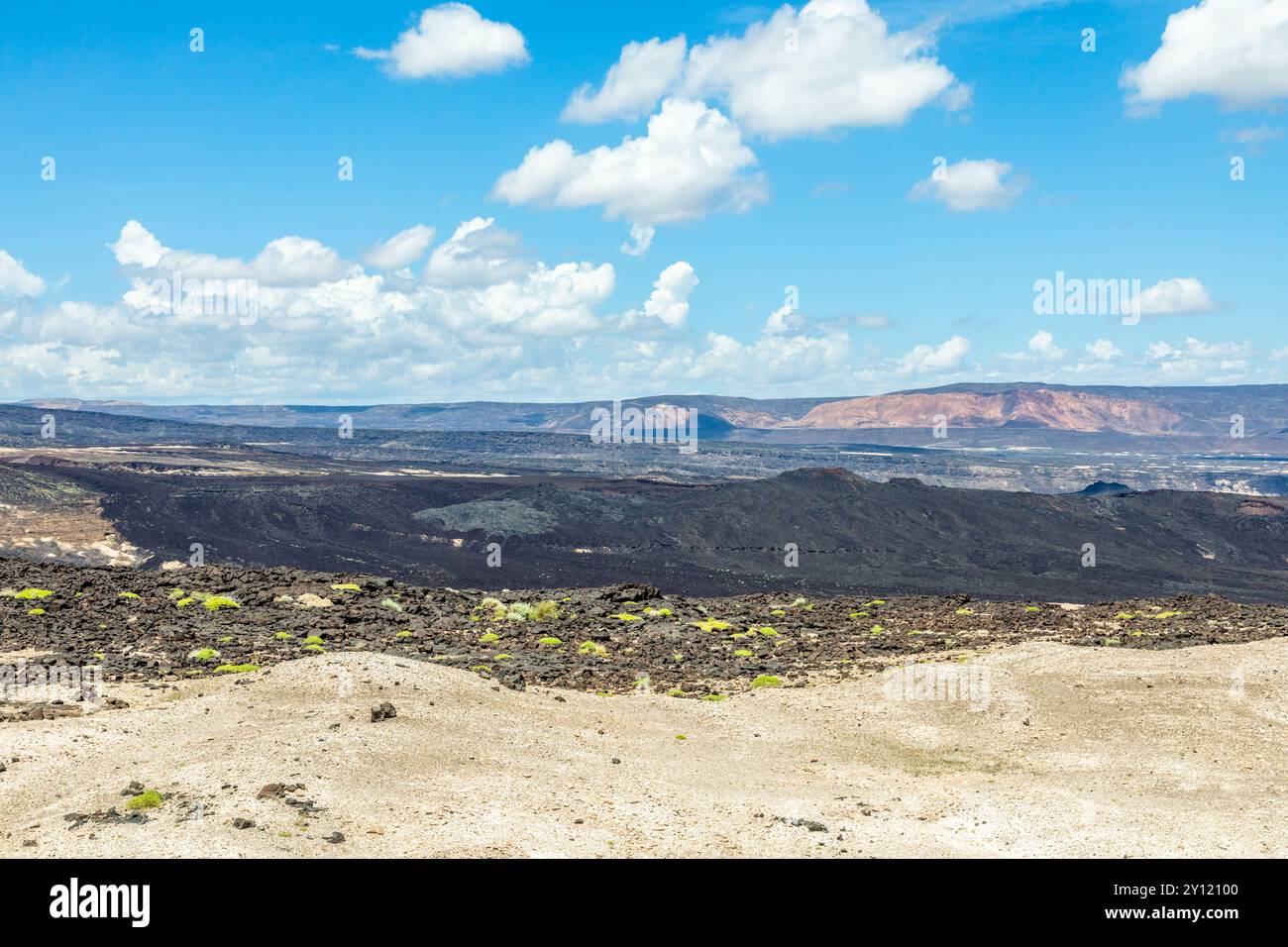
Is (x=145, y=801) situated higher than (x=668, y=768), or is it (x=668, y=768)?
(x=145, y=801)

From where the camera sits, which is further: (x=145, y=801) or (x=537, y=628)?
(x=537, y=628)

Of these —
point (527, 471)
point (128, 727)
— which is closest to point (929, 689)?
point (128, 727)

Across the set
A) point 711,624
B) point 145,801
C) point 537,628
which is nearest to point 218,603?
point 537,628

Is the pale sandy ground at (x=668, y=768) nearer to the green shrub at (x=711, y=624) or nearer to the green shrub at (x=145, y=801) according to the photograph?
the green shrub at (x=145, y=801)

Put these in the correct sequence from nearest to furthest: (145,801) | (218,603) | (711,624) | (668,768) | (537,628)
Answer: (145,801), (668,768), (218,603), (537,628), (711,624)

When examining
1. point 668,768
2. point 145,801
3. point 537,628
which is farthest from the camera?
point 537,628

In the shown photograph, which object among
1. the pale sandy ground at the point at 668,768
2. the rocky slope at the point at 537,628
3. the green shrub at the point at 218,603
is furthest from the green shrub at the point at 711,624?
the green shrub at the point at 218,603

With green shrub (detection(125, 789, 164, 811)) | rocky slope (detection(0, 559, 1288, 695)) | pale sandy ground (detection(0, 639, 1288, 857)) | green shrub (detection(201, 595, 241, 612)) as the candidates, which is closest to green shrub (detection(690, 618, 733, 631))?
rocky slope (detection(0, 559, 1288, 695))

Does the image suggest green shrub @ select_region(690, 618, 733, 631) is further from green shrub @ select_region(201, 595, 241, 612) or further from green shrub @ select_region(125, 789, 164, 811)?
green shrub @ select_region(125, 789, 164, 811)

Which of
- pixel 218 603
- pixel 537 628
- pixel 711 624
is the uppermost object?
pixel 218 603

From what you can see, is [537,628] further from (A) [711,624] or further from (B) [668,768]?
(B) [668,768]
